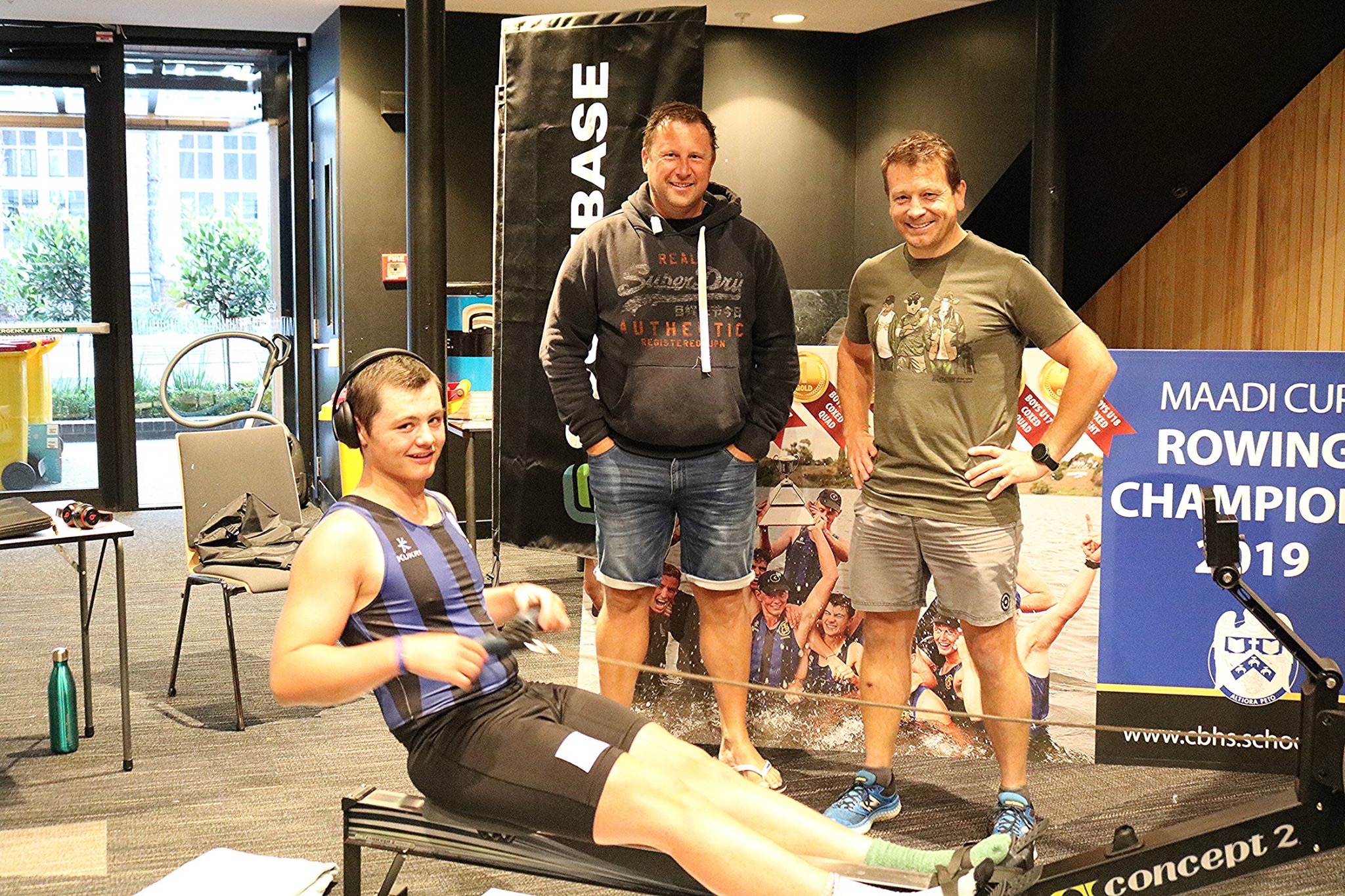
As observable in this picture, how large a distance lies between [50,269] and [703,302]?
5671mm

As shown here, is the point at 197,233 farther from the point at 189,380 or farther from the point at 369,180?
the point at 369,180

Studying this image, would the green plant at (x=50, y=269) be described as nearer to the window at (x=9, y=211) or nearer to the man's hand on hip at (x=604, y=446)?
the window at (x=9, y=211)

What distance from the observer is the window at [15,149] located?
7426 millimetres

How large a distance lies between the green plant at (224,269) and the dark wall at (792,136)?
2.94 meters

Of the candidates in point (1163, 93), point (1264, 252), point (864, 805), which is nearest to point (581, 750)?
point (864, 805)

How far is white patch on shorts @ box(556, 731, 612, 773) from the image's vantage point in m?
2.08

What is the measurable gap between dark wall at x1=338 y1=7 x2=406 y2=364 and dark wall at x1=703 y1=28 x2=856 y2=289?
5.85 ft

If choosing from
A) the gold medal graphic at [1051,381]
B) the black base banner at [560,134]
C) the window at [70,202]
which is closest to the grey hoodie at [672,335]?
the gold medal graphic at [1051,381]

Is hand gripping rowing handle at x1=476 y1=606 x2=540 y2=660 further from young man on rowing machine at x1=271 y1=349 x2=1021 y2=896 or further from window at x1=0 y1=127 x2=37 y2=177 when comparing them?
window at x1=0 y1=127 x2=37 y2=177

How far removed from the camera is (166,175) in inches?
306

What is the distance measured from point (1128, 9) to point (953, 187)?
280 cm

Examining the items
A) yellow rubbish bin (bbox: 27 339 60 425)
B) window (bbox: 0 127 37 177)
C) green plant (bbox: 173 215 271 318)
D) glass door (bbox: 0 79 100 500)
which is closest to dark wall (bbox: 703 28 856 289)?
green plant (bbox: 173 215 271 318)

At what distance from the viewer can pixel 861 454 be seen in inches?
128

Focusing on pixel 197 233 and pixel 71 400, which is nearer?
pixel 71 400
